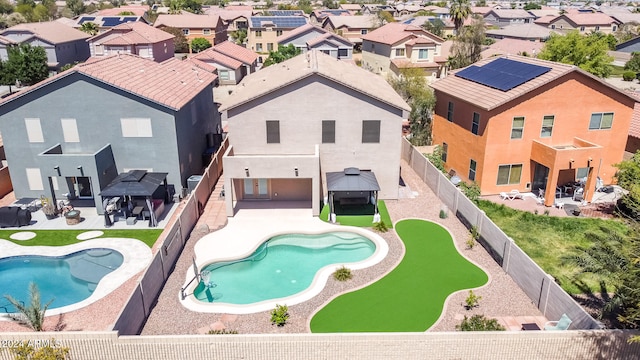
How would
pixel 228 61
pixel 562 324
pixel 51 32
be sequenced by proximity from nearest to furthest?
pixel 562 324
pixel 228 61
pixel 51 32

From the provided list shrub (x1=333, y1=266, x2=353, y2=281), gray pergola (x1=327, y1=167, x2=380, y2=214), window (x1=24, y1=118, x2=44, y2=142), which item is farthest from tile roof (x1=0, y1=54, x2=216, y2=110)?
shrub (x1=333, y1=266, x2=353, y2=281)

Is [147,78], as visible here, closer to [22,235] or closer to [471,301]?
[22,235]

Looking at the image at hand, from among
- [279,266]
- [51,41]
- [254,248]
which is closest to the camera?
[279,266]

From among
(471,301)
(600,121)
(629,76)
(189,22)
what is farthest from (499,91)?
(189,22)

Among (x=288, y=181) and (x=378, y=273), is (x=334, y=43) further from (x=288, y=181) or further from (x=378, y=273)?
(x=378, y=273)

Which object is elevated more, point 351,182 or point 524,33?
point 524,33

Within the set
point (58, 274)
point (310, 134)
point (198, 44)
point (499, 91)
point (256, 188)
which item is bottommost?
point (58, 274)

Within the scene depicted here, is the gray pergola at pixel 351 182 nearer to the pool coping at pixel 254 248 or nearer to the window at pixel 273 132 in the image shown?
the pool coping at pixel 254 248
